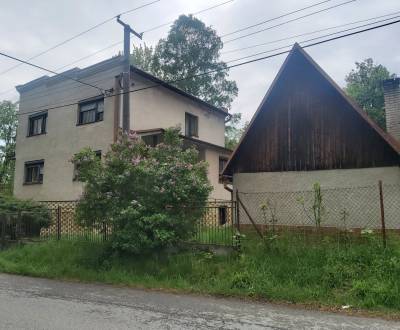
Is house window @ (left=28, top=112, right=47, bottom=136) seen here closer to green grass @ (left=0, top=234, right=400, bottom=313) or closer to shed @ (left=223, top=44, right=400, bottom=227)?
green grass @ (left=0, top=234, right=400, bottom=313)

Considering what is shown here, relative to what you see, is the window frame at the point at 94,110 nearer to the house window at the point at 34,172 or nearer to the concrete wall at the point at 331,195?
the house window at the point at 34,172

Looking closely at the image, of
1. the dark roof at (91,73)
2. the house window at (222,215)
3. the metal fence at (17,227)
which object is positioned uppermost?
the dark roof at (91,73)

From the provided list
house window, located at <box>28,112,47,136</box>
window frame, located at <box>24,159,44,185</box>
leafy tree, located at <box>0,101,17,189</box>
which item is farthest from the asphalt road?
leafy tree, located at <box>0,101,17,189</box>

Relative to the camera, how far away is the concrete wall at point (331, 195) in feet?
37.9

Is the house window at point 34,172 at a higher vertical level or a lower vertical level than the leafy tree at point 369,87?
lower

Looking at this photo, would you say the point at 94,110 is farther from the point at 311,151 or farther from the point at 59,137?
the point at 311,151

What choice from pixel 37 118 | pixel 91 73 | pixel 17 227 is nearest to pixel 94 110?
pixel 91 73

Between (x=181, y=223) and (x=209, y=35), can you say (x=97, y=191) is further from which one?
(x=209, y=35)

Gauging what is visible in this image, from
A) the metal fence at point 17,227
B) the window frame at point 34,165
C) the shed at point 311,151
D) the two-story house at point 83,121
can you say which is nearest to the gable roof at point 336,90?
the shed at point 311,151

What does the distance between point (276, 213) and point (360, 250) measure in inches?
189

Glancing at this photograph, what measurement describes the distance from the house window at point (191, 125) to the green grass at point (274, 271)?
12.8 metres

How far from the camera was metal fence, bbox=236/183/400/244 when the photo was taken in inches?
451

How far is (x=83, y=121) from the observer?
20125mm

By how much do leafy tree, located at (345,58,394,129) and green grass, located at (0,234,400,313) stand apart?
86.1 feet
